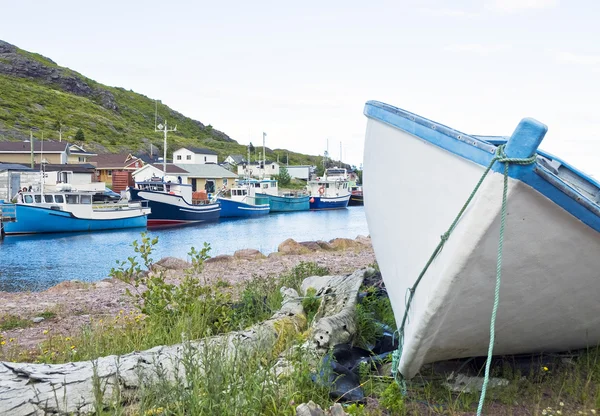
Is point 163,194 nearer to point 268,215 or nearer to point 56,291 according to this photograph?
A: point 268,215

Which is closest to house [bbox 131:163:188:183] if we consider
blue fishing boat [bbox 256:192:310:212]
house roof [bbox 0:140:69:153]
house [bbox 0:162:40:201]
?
house roof [bbox 0:140:69:153]

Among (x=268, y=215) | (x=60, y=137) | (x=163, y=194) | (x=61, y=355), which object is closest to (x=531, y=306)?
(x=61, y=355)

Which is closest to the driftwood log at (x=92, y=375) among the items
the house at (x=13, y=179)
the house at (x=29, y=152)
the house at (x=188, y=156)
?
the house at (x=13, y=179)

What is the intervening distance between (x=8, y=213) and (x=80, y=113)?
7545 centimetres

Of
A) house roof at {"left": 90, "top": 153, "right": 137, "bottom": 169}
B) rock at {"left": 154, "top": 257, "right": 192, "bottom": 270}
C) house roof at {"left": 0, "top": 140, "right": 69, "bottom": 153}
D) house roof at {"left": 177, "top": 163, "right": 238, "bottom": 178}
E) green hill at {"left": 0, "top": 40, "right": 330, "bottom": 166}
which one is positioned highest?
green hill at {"left": 0, "top": 40, "right": 330, "bottom": 166}

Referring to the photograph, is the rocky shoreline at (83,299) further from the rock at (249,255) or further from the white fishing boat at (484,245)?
the white fishing boat at (484,245)

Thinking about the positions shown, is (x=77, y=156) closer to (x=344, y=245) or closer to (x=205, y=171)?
(x=205, y=171)

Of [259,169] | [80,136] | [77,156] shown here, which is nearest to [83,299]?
[77,156]

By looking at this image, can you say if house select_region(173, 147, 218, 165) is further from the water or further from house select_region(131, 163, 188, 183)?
the water

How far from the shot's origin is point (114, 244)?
93.1ft

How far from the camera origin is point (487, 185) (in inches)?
124

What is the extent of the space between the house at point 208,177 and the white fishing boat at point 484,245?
197 ft

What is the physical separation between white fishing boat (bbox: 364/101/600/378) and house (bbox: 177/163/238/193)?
197ft

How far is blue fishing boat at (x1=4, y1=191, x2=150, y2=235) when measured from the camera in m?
31.2
